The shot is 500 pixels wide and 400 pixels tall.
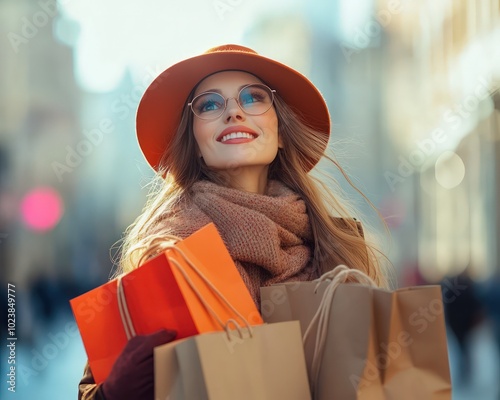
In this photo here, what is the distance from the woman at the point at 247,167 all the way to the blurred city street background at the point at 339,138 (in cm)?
449

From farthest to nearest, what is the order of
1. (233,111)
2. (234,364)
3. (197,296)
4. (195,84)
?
(195,84) → (233,111) → (197,296) → (234,364)

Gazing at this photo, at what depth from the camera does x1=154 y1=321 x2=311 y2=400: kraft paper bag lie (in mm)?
1642

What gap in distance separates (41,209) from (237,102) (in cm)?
758

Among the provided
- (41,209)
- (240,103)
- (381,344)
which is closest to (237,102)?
(240,103)

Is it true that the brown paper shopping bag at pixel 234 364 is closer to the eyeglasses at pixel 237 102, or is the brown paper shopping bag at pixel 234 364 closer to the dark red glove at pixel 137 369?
the dark red glove at pixel 137 369

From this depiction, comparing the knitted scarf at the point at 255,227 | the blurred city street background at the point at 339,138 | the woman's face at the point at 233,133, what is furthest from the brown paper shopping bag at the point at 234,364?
the blurred city street background at the point at 339,138

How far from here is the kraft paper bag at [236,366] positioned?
1642 mm

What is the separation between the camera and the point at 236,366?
168 centimetres

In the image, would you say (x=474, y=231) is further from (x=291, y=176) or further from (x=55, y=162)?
(x=291, y=176)

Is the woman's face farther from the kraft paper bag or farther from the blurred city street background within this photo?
the blurred city street background

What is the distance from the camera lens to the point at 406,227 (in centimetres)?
913

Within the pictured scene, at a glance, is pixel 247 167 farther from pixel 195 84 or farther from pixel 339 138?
pixel 339 138

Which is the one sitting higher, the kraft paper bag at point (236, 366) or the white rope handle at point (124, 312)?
the white rope handle at point (124, 312)

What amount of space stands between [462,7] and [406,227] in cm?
271
